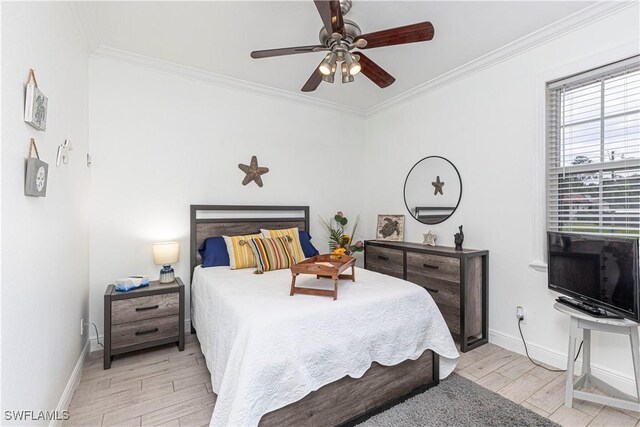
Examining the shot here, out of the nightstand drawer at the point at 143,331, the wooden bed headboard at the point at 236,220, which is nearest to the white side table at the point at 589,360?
the wooden bed headboard at the point at 236,220

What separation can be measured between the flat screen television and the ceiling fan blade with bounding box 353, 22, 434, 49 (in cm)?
174

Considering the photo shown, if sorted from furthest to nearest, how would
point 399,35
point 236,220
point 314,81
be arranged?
point 236,220 → point 314,81 → point 399,35

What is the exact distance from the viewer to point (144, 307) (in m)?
2.69

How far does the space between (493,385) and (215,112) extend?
3742 millimetres

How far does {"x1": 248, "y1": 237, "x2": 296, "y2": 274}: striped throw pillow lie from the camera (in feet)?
9.75

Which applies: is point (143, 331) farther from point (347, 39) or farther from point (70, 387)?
point (347, 39)

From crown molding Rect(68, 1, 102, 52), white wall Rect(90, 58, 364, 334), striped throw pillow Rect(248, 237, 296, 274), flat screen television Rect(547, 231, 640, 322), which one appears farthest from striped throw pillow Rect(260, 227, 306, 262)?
crown molding Rect(68, 1, 102, 52)

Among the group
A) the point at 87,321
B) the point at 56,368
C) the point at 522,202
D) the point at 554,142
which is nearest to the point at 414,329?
the point at 522,202

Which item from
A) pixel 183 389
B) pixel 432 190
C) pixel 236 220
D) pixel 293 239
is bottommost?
pixel 183 389

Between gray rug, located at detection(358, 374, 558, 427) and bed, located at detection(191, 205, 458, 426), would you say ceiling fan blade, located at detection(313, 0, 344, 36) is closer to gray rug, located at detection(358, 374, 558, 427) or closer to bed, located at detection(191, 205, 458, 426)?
bed, located at detection(191, 205, 458, 426)

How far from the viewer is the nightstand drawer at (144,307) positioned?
259cm

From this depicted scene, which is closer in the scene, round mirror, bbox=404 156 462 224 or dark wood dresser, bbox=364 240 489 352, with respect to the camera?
dark wood dresser, bbox=364 240 489 352

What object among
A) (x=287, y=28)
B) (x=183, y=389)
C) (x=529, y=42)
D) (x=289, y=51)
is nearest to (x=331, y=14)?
(x=289, y=51)

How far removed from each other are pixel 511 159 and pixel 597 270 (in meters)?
1.24
